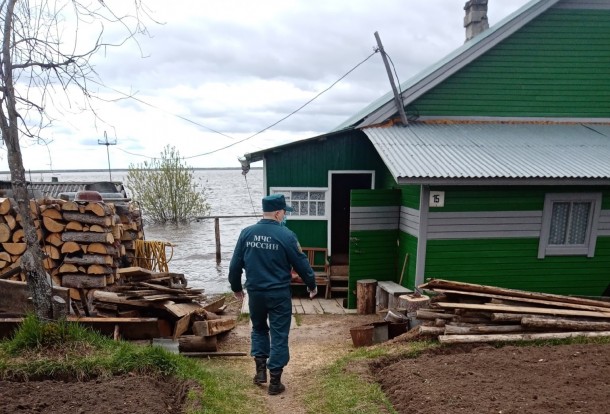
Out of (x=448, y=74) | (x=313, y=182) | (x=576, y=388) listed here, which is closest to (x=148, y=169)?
(x=313, y=182)

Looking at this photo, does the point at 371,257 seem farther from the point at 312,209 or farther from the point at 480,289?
the point at 480,289

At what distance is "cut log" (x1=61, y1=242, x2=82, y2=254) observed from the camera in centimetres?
716

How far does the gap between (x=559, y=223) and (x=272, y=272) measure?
6.53 meters

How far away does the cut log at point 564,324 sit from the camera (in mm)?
5418

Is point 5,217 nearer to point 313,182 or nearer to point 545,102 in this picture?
point 313,182

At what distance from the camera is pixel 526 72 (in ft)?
29.7

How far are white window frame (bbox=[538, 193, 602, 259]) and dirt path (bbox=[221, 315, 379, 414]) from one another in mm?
3638

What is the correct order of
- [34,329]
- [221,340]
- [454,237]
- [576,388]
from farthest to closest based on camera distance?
[454,237]
[221,340]
[34,329]
[576,388]

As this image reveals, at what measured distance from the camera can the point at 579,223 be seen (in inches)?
313

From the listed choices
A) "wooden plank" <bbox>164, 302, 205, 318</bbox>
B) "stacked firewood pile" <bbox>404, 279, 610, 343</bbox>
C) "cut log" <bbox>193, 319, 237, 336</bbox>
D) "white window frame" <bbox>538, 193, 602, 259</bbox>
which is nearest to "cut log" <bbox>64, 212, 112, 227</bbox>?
"wooden plank" <bbox>164, 302, 205, 318</bbox>

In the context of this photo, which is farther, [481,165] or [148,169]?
[148,169]

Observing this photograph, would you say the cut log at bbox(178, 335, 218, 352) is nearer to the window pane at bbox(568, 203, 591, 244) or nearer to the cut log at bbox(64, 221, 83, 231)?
the cut log at bbox(64, 221, 83, 231)

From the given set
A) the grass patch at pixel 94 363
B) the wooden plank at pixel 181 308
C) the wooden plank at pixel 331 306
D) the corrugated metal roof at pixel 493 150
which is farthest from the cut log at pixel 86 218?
the corrugated metal roof at pixel 493 150

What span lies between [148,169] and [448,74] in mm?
20971
